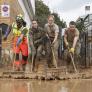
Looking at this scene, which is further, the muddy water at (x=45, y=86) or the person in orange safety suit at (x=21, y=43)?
the person in orange safety suit at (x=21, y=43)

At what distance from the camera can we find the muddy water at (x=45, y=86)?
11219mm

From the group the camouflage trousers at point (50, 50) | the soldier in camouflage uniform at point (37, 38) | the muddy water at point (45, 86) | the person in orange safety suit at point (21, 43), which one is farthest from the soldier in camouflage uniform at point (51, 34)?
the muddy water at point (45, 86)

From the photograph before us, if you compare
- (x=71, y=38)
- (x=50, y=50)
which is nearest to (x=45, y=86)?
(x=50, y=50)

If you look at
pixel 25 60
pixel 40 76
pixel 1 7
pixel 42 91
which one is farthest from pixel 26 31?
pixel 1 7

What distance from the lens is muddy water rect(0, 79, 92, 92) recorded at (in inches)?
442

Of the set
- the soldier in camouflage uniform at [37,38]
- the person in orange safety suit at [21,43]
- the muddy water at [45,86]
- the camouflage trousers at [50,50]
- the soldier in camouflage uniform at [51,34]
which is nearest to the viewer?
the muddy water at [45,86]

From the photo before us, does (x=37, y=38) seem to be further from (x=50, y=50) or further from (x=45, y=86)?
(x=45, y=86)

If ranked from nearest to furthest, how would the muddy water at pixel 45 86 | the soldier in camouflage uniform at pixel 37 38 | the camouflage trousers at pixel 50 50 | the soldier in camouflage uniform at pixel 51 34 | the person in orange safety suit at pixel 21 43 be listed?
the muddy water at pixel 45 86 < the person in orange safety suit at pixel 21 43 < the soldier in camouflage uniform at pixel 37 38 < the soldier in camouflage uniform at pixel 51 34 < the camouflage trousers at pixel 50 50

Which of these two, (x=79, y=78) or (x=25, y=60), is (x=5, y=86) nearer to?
(x=79, y=78)

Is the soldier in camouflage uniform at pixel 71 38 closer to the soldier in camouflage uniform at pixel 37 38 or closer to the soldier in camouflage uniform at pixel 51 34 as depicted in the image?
the soldier in camouflage uniform at pixel 51 34

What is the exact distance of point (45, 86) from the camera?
1202 centimetres

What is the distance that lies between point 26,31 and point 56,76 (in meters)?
2.93

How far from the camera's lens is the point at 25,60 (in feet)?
53.5

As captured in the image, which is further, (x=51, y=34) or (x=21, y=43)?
(x=51, y=34)
